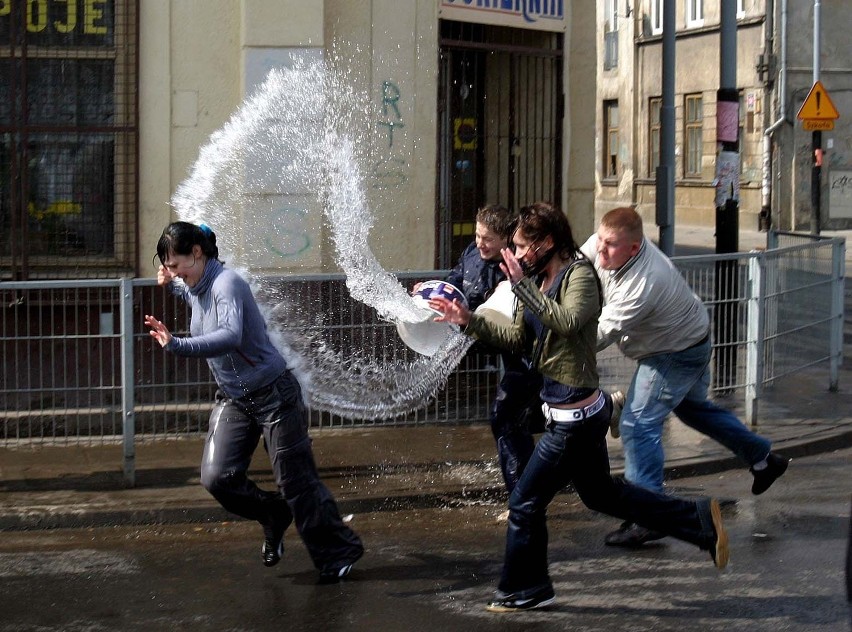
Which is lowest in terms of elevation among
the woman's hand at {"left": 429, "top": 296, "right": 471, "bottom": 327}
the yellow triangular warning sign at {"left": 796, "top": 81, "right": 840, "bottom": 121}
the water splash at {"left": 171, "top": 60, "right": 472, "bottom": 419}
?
the woman's hand at {"left": 429, "top": 296, "right": 471, "bottom": 327}

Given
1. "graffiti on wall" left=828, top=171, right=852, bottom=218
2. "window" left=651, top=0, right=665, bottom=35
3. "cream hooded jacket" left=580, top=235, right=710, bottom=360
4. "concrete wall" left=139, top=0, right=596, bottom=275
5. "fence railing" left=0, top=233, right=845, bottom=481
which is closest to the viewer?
"cream hooded jacket" left=580, top=235, right=710, bottom=360

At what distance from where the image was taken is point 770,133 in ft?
104

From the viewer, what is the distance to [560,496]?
25.8ft

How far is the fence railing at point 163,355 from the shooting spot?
7.98m

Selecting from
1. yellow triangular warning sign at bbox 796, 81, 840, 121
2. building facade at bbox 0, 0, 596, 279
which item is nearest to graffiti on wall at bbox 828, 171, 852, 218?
yellow triangular warning sign at bbox 796, 81, 840, 121

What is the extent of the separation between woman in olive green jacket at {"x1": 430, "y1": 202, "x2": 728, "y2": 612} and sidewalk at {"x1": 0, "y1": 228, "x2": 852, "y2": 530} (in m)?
2.02

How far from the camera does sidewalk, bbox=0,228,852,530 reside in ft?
24.2

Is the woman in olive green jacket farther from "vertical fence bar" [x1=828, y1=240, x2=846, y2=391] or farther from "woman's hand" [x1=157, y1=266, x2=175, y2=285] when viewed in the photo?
"vertical fence bar" [x1=828, y1=240, x2=846, y2=391]

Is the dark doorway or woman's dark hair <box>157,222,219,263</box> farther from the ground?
the dark doorway

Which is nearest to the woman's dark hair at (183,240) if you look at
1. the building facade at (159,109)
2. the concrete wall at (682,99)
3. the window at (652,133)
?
the building facade at (159,109)

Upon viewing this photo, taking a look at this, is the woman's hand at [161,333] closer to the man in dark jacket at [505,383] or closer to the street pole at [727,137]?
the man in dark jacket at [505,383]

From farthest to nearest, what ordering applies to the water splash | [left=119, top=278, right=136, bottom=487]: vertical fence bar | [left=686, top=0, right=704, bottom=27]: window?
1. [left=686, top=0, right=704, bottom=27]: window
2. the water splash
3. [left=119, top=278, right=136, bottom=487]: vertical fence bar

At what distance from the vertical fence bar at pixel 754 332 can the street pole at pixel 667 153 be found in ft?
6.42

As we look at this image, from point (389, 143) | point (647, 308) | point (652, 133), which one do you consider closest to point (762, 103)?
point (652, 133)
